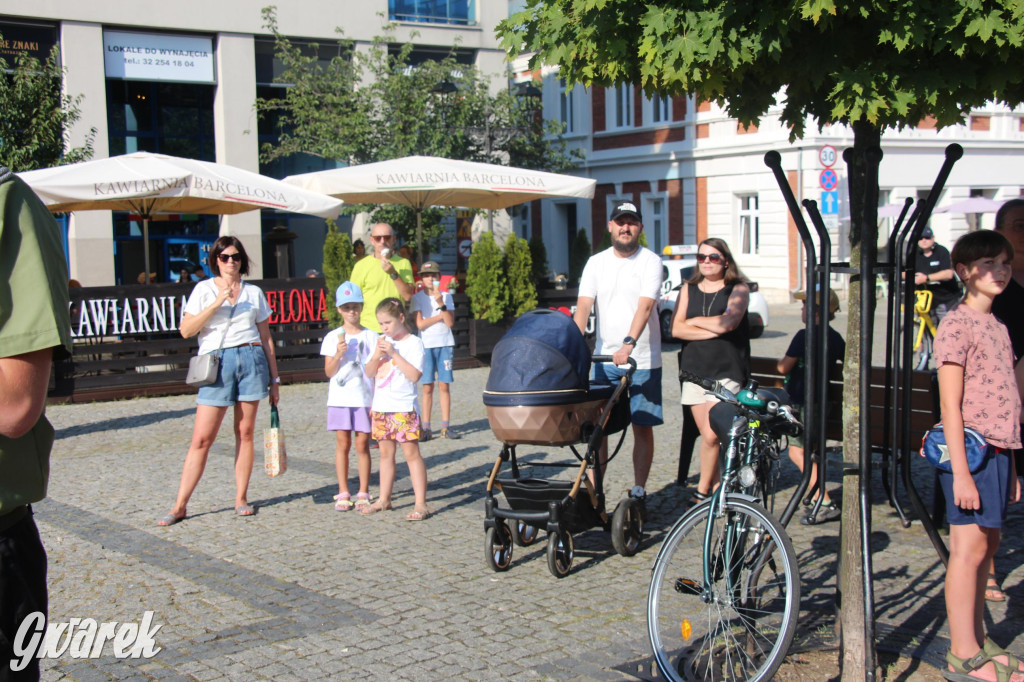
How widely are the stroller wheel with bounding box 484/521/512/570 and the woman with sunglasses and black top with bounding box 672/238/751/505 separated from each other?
150 cm

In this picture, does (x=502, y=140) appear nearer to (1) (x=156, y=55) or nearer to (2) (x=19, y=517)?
(1) (x=156, y=55)

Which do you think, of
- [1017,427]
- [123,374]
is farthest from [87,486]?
[1017,427]

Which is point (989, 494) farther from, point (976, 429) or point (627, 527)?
point (627, 527)

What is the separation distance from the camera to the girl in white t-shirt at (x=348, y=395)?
7.43 metres

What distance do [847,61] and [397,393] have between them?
409 cm

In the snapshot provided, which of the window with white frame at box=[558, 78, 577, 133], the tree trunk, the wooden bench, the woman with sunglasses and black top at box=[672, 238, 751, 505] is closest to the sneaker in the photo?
the wooden bench

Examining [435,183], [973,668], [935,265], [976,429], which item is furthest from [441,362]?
[935,265]

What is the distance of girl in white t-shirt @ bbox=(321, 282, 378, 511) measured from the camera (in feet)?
24.4

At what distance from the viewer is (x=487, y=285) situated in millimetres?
16406

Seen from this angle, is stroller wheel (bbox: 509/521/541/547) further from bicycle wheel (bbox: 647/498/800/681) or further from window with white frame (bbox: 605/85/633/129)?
window with white frame (bbox: 605/85/633/129)

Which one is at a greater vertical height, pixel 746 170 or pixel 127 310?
pixel 746 170

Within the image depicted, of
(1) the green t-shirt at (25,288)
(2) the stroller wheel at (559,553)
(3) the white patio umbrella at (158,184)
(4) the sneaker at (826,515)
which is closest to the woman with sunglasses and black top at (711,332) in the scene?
(4) the sneaker at (826,515)

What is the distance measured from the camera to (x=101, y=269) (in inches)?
1017

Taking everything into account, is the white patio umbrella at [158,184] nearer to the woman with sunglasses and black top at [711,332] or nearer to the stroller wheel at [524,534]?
the woman with sunglasses and black top at [711,332]
